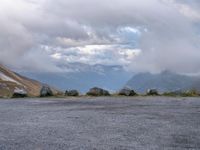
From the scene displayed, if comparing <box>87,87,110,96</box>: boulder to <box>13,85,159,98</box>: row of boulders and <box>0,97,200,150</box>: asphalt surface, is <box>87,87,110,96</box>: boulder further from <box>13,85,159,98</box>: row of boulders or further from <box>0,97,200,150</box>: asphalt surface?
<box>0,97,200,150</box>: asphalt surface

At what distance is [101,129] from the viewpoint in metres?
33.2

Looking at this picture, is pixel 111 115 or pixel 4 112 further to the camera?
pixel 4 112

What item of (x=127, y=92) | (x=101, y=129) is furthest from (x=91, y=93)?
(x=101, y=129)

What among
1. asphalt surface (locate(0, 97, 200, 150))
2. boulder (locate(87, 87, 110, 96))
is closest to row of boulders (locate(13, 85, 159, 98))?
boulder (locate(87, 87, 110, 96))

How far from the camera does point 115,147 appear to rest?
2566 cm

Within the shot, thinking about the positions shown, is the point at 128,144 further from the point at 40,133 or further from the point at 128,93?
the point at 128,93

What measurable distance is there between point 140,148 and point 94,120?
13868 mm

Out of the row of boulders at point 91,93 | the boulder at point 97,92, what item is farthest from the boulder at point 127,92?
the boulder at point 97,92

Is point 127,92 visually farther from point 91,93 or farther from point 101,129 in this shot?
point 101,129

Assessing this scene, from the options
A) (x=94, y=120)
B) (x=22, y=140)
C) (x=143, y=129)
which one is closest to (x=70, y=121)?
(x=94, y=120)

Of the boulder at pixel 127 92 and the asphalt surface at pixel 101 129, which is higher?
the boulder at pixel 127 92

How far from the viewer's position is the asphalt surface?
86.6 ft

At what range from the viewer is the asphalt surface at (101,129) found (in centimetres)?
2641

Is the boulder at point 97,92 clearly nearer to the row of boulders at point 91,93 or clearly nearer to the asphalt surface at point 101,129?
the row of boulders at point 91,93
